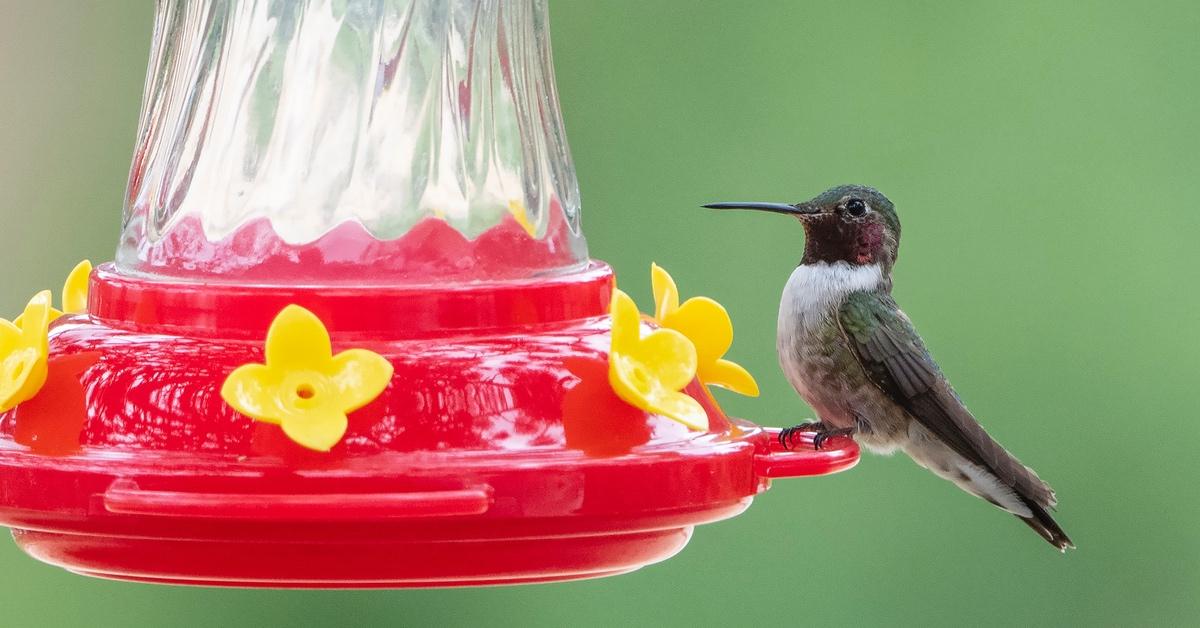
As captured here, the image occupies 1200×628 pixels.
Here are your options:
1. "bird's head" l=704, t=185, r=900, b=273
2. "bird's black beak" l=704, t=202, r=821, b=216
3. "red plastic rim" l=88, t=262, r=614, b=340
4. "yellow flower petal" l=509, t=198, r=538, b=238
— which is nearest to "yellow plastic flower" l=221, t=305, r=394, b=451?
"red plastic rim" l=88, t=262, r=614, b=340

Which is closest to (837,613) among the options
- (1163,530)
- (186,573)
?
(1163,530)

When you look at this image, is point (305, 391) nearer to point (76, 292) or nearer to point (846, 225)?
point (76, 292)

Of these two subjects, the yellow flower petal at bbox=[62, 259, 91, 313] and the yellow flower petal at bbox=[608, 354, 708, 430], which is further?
the yellow flower petal at bbox=[62, 259, 91, 313]

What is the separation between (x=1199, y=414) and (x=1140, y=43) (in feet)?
4.14

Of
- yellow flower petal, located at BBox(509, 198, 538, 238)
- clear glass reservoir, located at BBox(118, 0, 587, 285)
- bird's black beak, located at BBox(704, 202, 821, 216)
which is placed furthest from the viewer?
bird's black beak, located at BBox(704, 202, 821, 216)

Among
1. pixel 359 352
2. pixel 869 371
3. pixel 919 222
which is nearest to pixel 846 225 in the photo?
pixel 869 371

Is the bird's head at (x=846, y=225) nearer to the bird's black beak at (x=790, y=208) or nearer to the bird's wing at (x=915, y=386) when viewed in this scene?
the bird's black beak at (x=790, y=208)

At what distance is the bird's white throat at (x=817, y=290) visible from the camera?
14.3ft

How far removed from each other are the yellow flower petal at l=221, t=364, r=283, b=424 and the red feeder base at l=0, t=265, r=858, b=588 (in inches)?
1.9

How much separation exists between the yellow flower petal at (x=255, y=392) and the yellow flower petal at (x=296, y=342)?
19 mm

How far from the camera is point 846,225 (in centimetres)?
443

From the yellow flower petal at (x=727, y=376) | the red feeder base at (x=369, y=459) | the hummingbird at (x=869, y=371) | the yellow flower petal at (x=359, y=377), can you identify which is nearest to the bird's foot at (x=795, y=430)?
the hummingbird at (x=869, y=371)

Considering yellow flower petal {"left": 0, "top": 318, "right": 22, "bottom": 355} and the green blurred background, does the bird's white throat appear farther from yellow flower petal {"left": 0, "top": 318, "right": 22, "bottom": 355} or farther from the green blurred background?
yellow flower petal {"left": 0, "top": 318, "right": 22, "bottom": 355}

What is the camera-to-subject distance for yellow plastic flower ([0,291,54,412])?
2336 millimetres
